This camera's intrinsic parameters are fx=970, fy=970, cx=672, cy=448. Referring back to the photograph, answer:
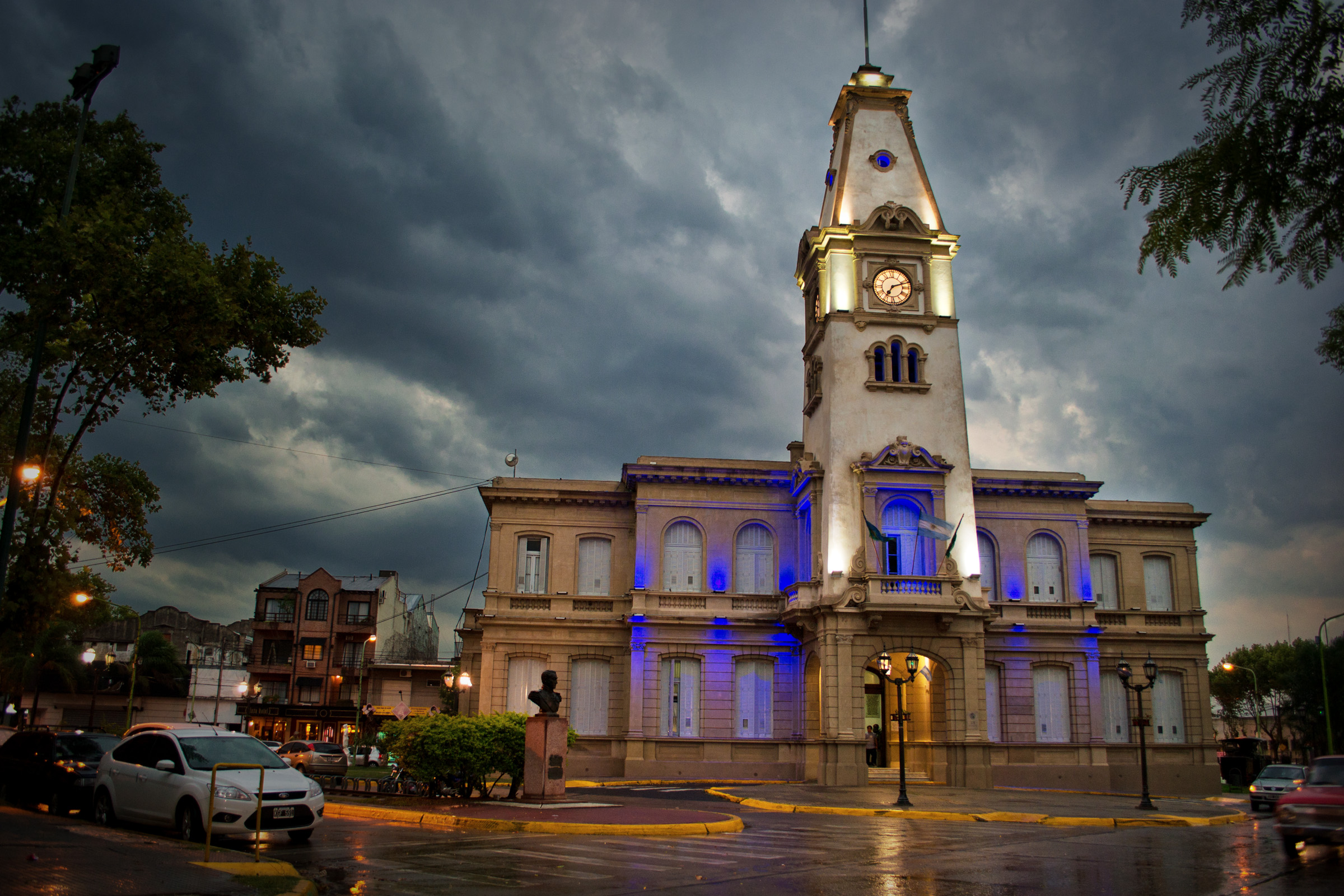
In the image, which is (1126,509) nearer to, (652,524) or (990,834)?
(652,524)

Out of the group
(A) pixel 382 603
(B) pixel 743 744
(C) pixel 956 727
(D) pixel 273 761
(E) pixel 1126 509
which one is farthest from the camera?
(A) pixel 382 603

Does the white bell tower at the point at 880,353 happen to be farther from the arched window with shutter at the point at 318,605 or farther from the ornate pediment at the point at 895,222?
the arched window with shutter at the point at 318,605

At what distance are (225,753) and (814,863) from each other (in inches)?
358

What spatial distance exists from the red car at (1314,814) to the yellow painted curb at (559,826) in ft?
28.5

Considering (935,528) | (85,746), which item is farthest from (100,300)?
(935,528)

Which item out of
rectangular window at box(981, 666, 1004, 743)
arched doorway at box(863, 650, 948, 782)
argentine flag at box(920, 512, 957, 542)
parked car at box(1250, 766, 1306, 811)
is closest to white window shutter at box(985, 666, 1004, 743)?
rectangular window at box(981, 666, 1004, 743)

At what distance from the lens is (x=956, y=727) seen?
1319 inches

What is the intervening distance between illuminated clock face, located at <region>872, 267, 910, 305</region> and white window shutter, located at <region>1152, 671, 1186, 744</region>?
18.4 metres

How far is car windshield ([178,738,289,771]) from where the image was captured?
572 inches

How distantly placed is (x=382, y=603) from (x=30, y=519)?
163 ft

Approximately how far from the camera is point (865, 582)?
34.0 m

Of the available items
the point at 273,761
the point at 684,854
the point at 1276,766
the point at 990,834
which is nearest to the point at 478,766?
the point at 273,761

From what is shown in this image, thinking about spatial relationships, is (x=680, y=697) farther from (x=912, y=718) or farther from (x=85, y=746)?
(x=85, y=746)

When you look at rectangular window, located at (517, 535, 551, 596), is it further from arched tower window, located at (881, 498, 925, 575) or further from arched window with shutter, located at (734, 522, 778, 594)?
arched tower window, located at (881, 498, 925, 575)
